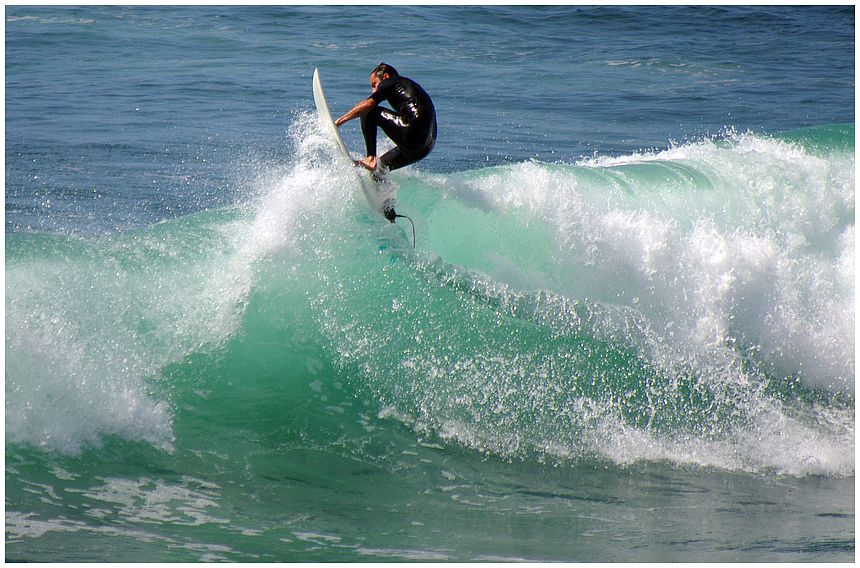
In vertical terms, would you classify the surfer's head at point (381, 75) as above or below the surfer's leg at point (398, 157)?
above

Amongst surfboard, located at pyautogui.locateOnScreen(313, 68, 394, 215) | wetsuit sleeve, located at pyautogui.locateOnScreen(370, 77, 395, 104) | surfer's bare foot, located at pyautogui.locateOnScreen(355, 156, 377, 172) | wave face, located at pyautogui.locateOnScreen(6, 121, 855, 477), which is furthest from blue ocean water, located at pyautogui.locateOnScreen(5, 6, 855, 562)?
wetsuit sleeve, located at pyautogui.locateOnScreen(370, 77, 395, 104)

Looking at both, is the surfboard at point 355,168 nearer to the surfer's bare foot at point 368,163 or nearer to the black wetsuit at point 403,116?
the surfer's bare foot at point 368,163

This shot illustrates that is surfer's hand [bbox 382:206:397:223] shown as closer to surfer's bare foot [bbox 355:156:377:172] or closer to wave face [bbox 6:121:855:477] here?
wave face [bbox 6:121:855:477]

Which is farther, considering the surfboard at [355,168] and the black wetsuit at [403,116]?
the surfboard at [355,168]

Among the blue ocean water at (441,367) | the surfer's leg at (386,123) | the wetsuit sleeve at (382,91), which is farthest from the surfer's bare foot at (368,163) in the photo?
the wetsuit sleeve at (382,91)

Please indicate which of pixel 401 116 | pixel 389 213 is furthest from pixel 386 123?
pixel 389 213

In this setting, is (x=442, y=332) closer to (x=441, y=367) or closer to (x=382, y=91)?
(x=441, y=367)
